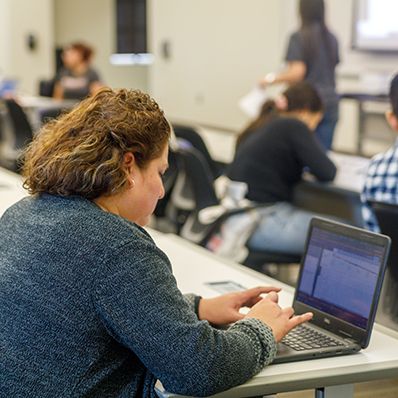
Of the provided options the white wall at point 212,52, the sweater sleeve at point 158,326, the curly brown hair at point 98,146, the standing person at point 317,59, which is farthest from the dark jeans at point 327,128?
the white wall at point 212,52

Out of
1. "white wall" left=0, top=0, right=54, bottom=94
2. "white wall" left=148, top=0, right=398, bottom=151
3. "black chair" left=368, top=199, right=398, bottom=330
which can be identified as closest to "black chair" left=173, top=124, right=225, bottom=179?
"black chair" left=368, top=199, right=398, bottom=330

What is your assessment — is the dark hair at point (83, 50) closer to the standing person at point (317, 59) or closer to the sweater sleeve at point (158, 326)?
the standing person at point (317, 59)

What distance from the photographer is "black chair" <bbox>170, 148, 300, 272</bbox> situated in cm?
268

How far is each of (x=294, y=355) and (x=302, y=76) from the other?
3.70m

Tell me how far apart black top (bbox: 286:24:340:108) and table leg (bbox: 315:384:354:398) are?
350 cm

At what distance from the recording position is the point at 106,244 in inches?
37.7

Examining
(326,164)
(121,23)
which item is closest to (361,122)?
(326,164)

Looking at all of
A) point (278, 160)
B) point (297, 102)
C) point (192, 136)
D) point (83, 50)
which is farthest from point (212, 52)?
point (278, 160)

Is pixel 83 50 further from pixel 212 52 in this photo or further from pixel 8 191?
pixel 8 191

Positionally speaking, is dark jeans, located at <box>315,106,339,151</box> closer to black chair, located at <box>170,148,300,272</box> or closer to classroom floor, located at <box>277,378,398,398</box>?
black chair, located at <box>170,148,300,272</box>

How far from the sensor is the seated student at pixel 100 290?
0.94m

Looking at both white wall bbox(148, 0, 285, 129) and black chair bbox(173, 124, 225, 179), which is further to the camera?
Answer: white wall bbox(148, 0, 285, 129)

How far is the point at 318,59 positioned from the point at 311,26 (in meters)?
0.25

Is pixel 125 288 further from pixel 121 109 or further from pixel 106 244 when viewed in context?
pixel 121 109
